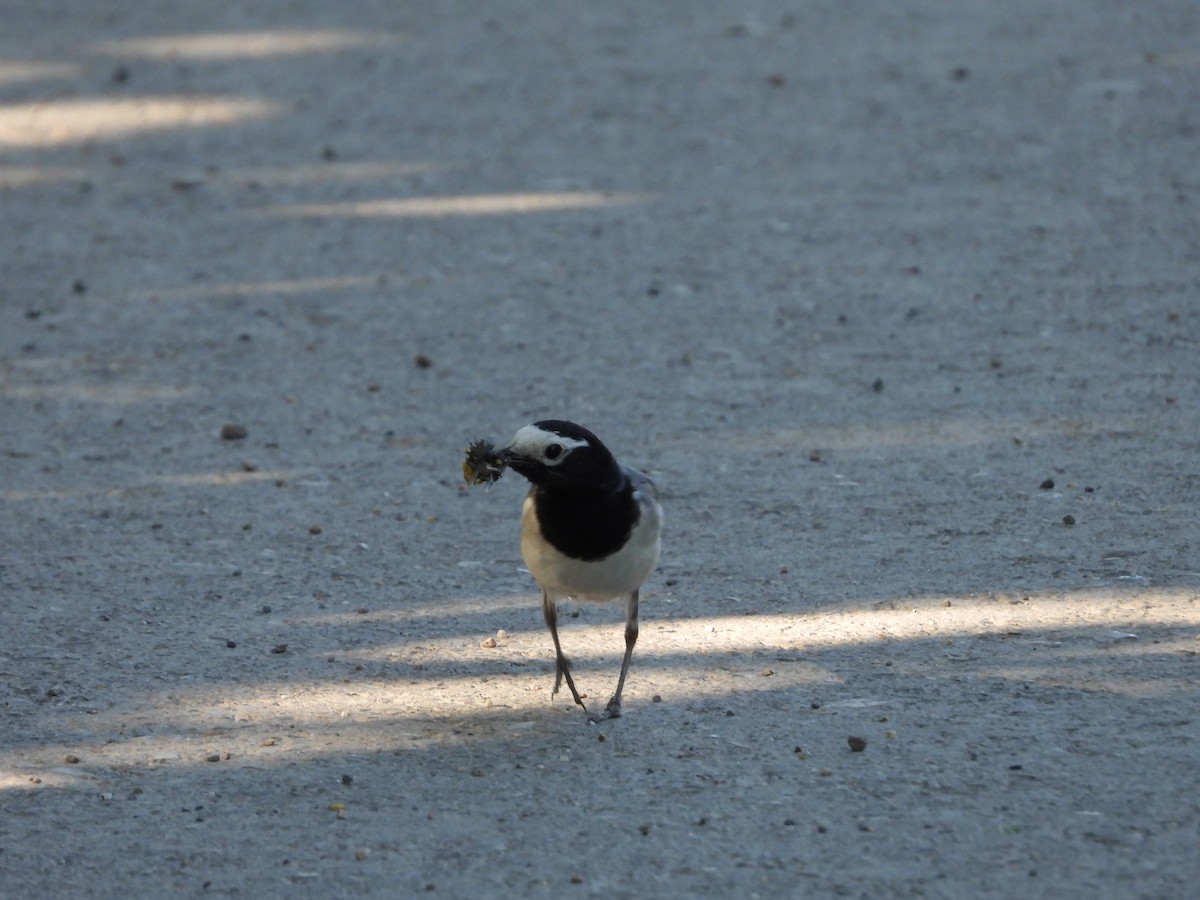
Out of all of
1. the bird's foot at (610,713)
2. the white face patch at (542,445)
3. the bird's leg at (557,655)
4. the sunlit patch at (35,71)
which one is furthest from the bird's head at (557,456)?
the sunlit patch at (35,71)

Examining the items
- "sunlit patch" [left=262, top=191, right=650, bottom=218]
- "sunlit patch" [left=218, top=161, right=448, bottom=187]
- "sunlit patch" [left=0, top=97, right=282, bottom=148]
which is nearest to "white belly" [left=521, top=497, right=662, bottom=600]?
"sunlit patch" [left=262, top=191, right=650, bottom=218]

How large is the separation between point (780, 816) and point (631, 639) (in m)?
0.93

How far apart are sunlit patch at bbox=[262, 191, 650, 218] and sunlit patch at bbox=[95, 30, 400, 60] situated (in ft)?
8.37

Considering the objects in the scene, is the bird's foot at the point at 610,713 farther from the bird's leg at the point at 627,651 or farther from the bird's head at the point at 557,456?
the bird's head at the point at 557,456

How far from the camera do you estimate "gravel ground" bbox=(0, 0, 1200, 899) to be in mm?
4191

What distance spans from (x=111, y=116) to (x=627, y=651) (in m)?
7.47

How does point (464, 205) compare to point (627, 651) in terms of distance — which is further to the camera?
point (464, 205)

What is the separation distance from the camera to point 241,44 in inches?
468

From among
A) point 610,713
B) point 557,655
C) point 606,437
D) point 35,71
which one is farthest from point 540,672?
point 35,71

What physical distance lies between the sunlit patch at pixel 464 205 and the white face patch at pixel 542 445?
16.9ft

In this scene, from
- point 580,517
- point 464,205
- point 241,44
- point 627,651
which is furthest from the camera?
point 241,44

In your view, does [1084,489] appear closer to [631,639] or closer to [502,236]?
[631,639]

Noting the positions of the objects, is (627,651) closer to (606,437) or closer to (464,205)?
(606,437)

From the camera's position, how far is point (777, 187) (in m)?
9.64
